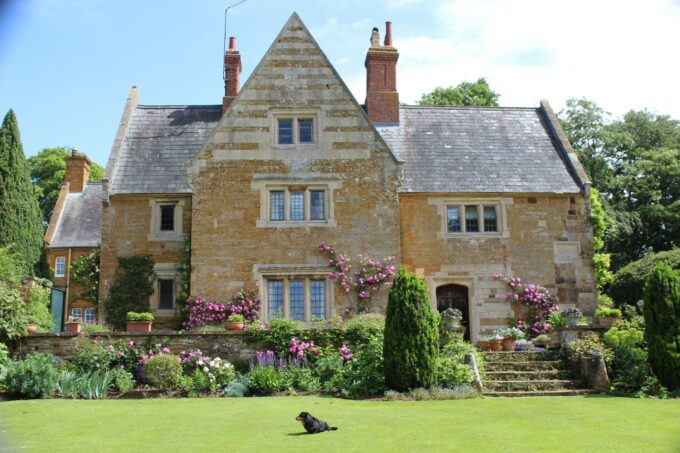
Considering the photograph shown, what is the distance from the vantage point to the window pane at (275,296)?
23984 mm

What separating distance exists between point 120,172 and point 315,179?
7382 mm

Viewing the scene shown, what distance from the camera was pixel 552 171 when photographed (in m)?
27.0

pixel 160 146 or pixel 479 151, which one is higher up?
pixel 160 146

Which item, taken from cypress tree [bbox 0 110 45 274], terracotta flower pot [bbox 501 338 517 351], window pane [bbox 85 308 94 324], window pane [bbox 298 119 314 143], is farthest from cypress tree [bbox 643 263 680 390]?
window pane [bbox 85 308 94 324]

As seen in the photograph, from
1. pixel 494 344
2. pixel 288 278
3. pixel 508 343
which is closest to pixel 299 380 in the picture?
pixel 494 344

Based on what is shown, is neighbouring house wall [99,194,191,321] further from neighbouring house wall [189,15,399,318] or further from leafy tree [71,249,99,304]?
neighbouring house wall [189,15,399,318]

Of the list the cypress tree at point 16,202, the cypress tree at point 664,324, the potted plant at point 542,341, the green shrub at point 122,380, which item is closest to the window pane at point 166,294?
the cypress tree at point 16,202

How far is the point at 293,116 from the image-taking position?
2497 centimetres

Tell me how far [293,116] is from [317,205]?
312 cm

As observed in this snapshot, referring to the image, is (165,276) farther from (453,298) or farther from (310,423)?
(310,423)

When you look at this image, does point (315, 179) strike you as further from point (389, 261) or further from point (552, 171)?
point (552, 171)

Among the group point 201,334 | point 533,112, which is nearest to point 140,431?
point 201,334

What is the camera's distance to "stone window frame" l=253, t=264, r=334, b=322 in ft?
78.4

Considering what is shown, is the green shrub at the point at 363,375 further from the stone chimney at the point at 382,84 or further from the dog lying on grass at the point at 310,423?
the stone chimney at the point at 382,84
